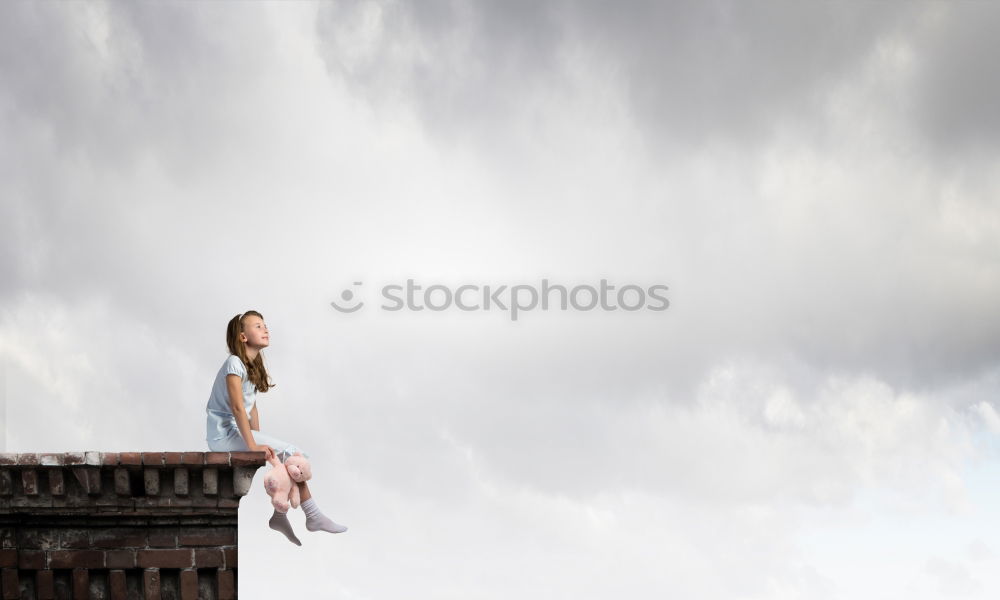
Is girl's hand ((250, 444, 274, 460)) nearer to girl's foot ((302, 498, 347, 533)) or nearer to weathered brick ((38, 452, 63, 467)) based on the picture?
girl's foot ((302, 498, 347, 533))

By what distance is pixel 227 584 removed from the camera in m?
12.0

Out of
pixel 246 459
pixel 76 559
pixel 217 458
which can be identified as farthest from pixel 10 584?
pixel 246 459

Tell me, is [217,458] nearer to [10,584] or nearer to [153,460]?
[153,460]

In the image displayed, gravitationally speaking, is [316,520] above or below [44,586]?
above

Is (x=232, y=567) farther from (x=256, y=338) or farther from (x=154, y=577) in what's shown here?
(x=256, y=338)

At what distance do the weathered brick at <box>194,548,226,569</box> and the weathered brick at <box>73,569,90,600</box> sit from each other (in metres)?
1.26

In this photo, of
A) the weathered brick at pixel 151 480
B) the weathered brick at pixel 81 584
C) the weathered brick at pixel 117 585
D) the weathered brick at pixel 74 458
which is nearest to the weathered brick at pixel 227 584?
the weathered brick at pixel 117 585

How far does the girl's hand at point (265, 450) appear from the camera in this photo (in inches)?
480

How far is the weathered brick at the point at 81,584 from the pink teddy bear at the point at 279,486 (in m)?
2.25

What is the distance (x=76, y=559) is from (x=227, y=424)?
7.43 ft

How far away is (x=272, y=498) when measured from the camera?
12.3 m

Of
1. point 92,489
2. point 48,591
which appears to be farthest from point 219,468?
point 48,591

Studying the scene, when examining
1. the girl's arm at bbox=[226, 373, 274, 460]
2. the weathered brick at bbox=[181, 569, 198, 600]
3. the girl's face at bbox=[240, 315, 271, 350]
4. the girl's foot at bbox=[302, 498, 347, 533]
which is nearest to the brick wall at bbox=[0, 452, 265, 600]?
the weathered brick at bbox=[181, 569, 198, 600]

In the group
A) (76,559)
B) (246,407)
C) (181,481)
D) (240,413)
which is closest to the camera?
(181,481)
